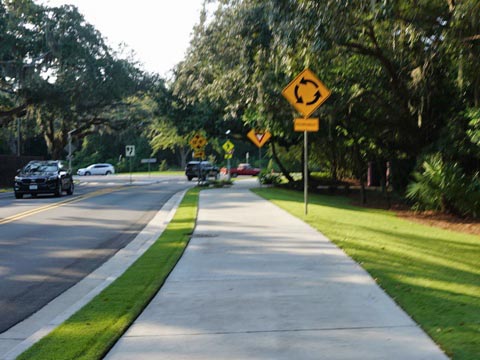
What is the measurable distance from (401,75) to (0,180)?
103ft

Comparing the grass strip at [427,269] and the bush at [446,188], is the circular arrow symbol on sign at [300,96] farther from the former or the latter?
the bush at [446,188]

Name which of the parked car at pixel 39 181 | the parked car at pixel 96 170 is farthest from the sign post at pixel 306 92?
the parked car at pixel 96 170

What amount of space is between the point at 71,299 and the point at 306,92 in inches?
351

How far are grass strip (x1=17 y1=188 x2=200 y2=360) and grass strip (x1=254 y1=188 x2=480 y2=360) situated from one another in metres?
2.90

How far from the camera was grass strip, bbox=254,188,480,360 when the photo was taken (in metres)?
5.80

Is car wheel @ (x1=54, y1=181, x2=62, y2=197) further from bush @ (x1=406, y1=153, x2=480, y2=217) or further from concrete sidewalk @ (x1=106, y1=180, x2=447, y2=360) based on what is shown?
concrete sidewalk @ (x1=106, y1=180, x2=447, y2=360)

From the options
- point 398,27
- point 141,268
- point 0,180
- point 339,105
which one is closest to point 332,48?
point 398,27

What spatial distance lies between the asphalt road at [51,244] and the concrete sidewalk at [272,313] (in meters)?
1.69

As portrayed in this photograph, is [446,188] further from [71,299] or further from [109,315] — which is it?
[109,315]

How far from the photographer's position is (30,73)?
39312mm

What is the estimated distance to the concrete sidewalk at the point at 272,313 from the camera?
5.42m

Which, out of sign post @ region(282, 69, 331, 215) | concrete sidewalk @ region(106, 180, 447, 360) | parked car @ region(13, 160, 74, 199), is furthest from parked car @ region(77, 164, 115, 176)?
concrete sidewalk @ region(106, 180, 447, 360)

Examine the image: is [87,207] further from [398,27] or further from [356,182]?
[356,182]

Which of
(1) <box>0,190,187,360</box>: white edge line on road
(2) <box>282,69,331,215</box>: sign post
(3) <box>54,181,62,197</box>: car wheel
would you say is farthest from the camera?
(3) <box>54,181,62,197</box>: car wheel
